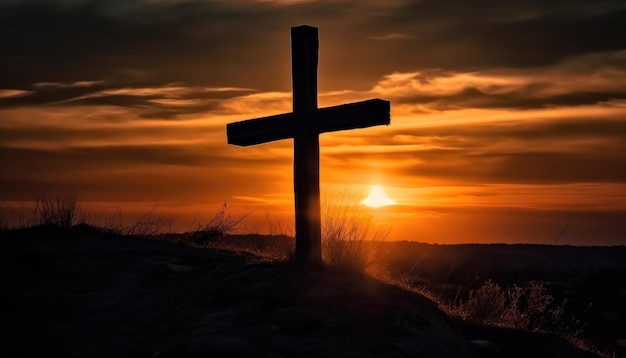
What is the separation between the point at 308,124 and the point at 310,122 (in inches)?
1.5

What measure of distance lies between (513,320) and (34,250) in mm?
6280

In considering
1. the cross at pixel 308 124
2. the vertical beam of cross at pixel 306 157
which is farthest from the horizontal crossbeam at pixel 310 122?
the vertical beam of cross at pixel 306 157

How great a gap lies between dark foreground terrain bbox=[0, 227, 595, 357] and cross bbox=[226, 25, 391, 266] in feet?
1.84

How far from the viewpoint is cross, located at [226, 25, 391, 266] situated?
9.67m

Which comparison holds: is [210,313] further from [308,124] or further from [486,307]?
[486,307]

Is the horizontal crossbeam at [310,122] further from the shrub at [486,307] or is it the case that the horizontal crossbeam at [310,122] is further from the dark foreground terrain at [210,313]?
the shrub at [486,307]

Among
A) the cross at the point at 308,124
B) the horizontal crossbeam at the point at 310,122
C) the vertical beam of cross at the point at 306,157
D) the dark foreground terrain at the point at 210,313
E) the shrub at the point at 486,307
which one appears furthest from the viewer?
the shrub at the point at 486,307

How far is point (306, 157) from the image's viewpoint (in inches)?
397

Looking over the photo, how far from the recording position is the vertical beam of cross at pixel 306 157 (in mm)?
9992

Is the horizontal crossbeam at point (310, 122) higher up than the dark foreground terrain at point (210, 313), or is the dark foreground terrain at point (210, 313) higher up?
the horizontal crossbeam at point (310, 122)

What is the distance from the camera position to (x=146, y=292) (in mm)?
8734

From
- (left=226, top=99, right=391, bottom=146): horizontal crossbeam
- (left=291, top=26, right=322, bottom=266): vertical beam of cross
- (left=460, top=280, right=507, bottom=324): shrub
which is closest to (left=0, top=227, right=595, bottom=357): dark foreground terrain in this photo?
(left=291, top=26, right=322, bottom=266): vertical beam of cross

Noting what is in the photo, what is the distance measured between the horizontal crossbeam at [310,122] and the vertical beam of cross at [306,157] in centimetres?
10

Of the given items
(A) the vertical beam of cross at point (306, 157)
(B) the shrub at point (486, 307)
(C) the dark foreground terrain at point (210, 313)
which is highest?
(A) the vertical beam of cross at point (306, 157)
